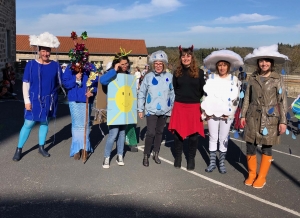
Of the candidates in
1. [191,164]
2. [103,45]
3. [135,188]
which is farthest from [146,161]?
[103,45]

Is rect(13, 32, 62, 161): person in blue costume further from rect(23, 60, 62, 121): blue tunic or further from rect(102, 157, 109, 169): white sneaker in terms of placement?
rect(102, 157, 109, 169): white sneaker

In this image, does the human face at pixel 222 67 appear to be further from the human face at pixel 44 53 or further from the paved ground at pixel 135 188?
the human face at pixel 44 53

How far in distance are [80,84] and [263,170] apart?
115 inches

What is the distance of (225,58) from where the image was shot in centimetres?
449

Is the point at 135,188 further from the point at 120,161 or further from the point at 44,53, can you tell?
the point at 44,53

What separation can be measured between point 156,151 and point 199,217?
6.30 ft

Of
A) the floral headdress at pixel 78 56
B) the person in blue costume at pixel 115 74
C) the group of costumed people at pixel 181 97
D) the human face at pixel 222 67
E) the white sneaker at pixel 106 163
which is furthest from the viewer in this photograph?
the white sneaker at pixel 106 163

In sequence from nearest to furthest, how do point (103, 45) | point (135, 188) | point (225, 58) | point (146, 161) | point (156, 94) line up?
point (135, 188) < point (225, 58) < point (156, 94) < point (146, 161) < point (103, 45)

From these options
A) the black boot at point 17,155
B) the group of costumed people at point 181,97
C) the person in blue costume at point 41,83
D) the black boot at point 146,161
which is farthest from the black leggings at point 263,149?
the black boot at point 17,155

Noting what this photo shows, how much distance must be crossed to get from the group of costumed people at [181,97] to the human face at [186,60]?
0.05 feet

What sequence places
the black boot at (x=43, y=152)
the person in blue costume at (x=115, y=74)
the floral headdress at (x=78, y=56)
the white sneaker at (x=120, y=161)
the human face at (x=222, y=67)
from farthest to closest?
the black boot at (x=43, y=152)
the white sneaker at (x=120, y=161)
the floral headdress at (x=78, y=56)
the person in blue costume at (x=115, y=74)
the human face at (x=222, y=67)

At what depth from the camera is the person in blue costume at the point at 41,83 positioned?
480 centimetres

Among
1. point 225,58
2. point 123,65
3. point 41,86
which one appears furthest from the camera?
point 41,86

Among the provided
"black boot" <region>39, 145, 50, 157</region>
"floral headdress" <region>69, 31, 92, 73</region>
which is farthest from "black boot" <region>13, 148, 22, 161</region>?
"floral headdress" <region>69, 31, 92, 73</region>
